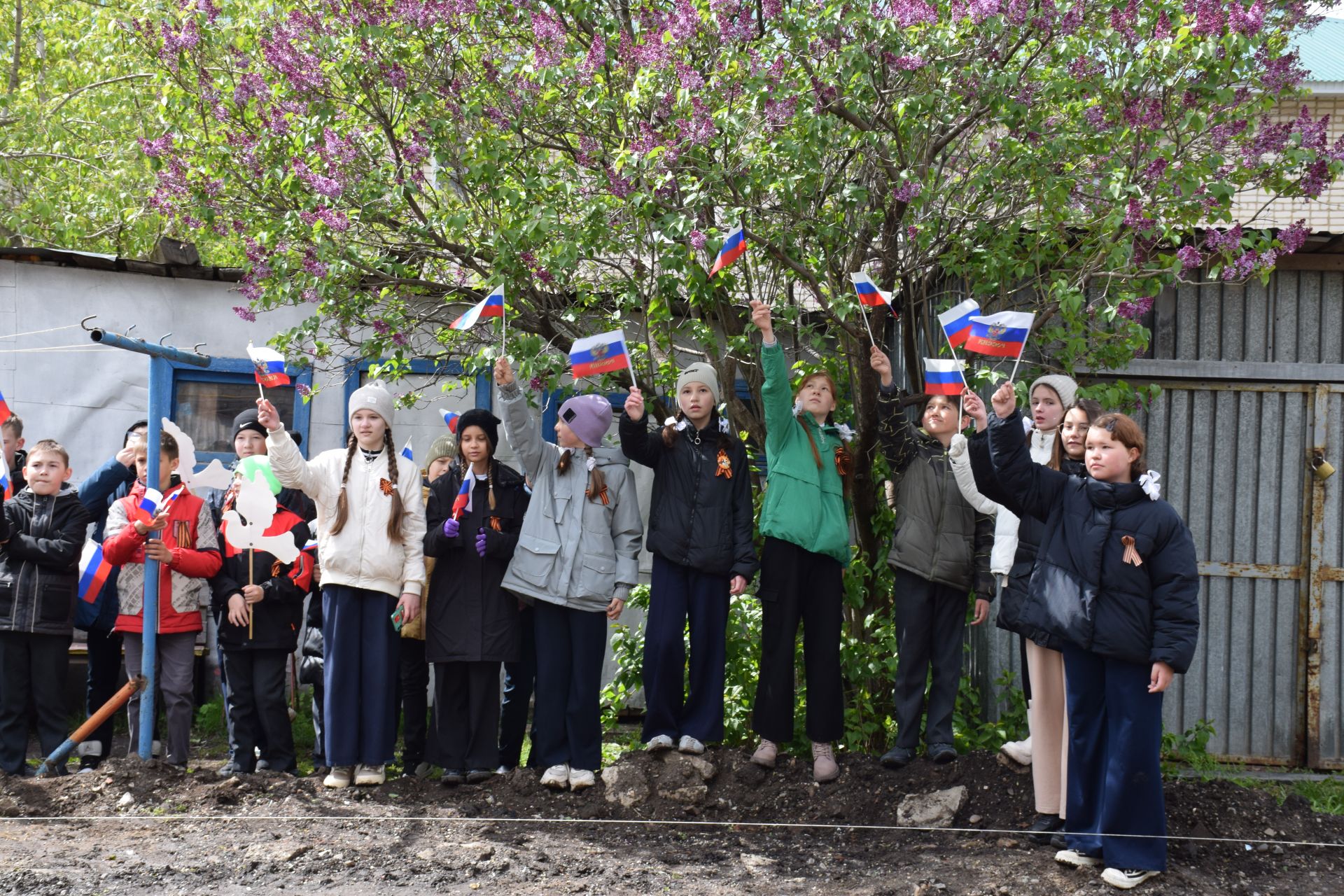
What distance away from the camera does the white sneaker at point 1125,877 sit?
15.1 feet

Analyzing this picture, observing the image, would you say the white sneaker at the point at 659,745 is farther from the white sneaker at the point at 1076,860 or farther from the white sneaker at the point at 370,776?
the white sneaker at the point at 1076,860

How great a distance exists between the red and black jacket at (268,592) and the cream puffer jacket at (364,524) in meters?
0.35

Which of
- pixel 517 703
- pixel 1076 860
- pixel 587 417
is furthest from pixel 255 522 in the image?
pixel 1076 860

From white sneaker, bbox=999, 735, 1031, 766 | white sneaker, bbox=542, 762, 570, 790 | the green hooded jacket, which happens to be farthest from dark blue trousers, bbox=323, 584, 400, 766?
white sneaker, bbox=999, 735, 1031, 766

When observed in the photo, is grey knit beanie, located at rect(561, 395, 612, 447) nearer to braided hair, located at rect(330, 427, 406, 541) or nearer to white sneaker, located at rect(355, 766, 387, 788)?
braided hair, located at rect(330, 427, 406, 541)

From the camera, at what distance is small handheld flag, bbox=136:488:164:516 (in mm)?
6188

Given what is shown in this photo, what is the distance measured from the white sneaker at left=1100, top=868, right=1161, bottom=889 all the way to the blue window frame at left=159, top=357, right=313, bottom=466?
5.95 m

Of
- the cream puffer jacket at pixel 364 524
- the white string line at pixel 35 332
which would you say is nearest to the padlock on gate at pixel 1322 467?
the cream puffer jacket at pixel 364 524

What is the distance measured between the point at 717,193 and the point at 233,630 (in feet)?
10.9

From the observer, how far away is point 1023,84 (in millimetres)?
5852

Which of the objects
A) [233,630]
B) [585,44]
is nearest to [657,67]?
[585,44]

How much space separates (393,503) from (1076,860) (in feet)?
11.4

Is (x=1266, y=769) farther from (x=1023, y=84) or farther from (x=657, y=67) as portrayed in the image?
(x=657, y=67)

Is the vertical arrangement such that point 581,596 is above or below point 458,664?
above
